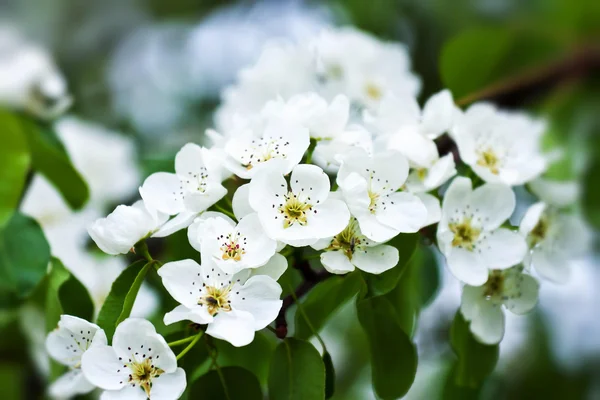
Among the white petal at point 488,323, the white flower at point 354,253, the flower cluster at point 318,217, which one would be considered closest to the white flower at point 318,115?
the flower cluster at point 318,217

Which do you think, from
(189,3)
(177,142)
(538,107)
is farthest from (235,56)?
(538,107)

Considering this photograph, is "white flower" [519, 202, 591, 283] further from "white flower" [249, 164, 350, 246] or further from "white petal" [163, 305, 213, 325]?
"white petal" [163, 305, 213, 325]

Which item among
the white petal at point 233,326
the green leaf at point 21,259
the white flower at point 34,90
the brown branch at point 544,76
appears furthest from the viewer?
the brown branch at point 544,76

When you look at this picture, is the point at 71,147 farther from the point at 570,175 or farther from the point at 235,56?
the point at 570,175

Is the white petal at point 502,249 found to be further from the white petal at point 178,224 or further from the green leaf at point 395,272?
the white petal at point 178,224

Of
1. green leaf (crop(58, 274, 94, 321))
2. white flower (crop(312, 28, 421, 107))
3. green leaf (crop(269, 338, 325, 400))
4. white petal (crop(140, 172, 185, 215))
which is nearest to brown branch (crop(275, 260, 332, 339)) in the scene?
green leaf (crop(269, 338, 325, 400))

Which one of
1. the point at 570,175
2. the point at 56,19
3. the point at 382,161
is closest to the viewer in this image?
the point at 382,161
